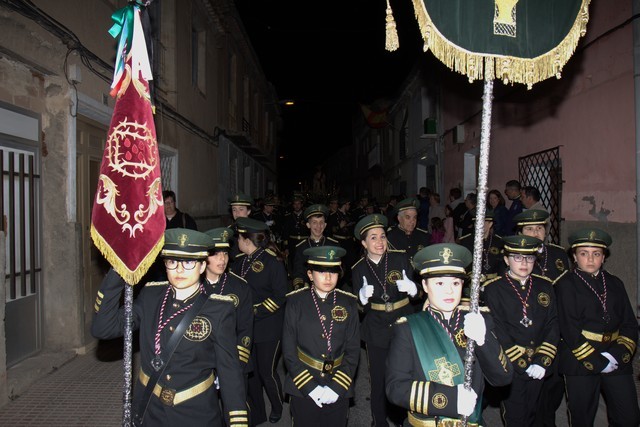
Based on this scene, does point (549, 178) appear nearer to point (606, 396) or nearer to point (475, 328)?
point (606, 396)

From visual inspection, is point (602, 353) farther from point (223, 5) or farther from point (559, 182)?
point (223, 5)

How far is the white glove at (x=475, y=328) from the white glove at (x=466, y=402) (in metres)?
Result: 0.30

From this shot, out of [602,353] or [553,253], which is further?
[553,253]

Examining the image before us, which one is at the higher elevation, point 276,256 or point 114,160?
point 114,160

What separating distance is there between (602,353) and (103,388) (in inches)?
206

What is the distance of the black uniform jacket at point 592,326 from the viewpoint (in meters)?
4.49

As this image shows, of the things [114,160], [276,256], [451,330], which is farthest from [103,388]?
[451,330]

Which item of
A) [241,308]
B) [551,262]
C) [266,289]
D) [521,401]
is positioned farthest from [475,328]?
[551,262]

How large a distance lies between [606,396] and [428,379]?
2.36 meters

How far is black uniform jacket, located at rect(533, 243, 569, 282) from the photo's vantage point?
5.79 metres

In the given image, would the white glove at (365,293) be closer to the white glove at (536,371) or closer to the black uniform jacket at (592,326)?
the white glove at (536,371)

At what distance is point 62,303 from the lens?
23.1 feet

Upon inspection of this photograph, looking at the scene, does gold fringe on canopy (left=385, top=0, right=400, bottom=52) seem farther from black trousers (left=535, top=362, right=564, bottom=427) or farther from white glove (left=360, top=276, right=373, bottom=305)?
black trousers (left=535, top=362, right=564, bottom=427)

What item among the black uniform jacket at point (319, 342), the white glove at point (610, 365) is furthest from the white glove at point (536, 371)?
the black uniform jacket at point (319, 342)
